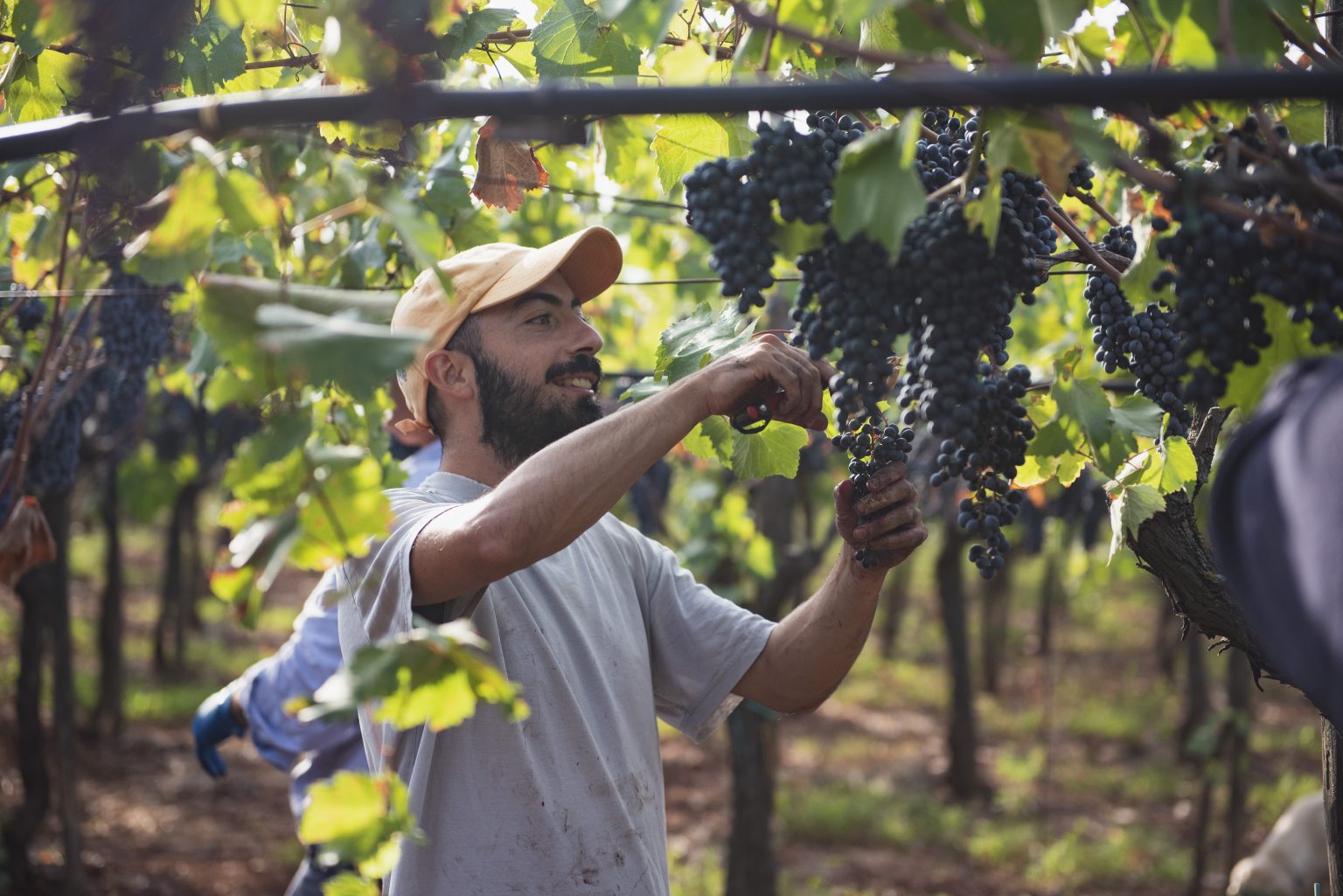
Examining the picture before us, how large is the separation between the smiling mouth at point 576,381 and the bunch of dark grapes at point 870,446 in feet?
2.03

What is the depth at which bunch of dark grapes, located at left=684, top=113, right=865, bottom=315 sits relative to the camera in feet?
4.78

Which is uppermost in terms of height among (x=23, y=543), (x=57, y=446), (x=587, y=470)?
(x=587, y=470)

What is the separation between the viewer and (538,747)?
1990 millimetres

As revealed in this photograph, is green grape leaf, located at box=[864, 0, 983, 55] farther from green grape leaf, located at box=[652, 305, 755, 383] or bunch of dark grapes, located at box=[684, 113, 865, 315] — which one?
green grape leaf, located at box=[652, 305, 755, 383]

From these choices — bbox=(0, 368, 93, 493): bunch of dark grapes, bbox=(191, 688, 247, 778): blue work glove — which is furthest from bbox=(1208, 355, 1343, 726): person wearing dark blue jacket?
bbox=(0, 368, 93, 493): bunch of dark grapes

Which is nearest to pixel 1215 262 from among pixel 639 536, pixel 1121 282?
pixel 1121 282

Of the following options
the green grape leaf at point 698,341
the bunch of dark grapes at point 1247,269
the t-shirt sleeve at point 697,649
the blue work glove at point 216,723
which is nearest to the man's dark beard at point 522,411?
the green grape leaf at point 698,341

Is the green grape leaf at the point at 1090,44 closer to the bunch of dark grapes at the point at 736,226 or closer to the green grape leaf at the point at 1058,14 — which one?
the green grape leaf at the point at 1058,14

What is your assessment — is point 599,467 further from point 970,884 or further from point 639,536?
point 970,884

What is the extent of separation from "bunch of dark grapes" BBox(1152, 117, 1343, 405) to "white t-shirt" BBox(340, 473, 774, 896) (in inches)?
44.4

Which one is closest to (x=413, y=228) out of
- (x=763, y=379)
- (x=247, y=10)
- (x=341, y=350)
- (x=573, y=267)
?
(x=341, y=350)

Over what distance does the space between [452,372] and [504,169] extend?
0.46 m

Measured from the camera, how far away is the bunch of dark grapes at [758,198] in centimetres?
146

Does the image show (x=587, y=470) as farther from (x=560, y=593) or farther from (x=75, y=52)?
(x=75, y=52)
